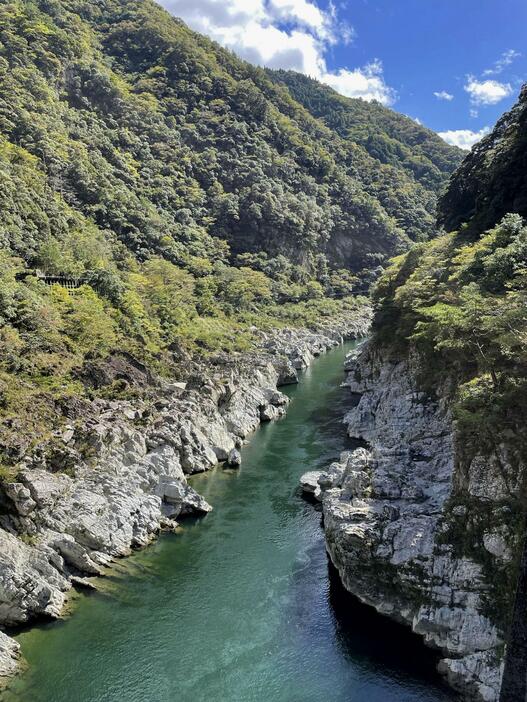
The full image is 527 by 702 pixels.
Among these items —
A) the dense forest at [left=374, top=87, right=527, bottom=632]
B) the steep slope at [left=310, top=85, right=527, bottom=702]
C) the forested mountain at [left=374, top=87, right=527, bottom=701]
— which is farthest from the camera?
the dense forest at [left=374, top=87, right=527, bottom=632]

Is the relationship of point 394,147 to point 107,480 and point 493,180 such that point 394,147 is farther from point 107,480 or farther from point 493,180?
point 107,480

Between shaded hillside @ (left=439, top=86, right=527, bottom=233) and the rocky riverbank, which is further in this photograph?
shaded hillside @ (left=439, top=86, right=527, bottom=233)

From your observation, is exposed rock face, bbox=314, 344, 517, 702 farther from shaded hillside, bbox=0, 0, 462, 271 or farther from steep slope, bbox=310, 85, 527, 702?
shaded hillside, bbox=0, 0, 462, 271

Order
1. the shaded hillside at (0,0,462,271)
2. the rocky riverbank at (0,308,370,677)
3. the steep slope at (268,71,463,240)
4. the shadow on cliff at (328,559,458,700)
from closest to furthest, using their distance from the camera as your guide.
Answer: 1. the shadow on cliff at (328,559,458,700)
2. the rocky riverbank at (0,308,370,677)
3. the shaded hillside at (0,0,462,271)
4. the steep slope at (268,71,463,240)

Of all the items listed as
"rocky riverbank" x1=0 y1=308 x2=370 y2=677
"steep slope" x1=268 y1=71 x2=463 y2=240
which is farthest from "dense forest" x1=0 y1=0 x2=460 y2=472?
"rocky riverbank" x1=0 y1=308 x2=370 y2=677

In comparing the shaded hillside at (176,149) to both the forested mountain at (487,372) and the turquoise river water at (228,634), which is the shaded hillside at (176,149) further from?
the forested mountain at (487,372)

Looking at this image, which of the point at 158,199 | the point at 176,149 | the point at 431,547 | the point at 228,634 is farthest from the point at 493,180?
the point at 176,149

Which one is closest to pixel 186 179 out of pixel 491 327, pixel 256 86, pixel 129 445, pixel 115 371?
pixel 256 86

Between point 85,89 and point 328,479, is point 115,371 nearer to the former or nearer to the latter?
point 328,479
